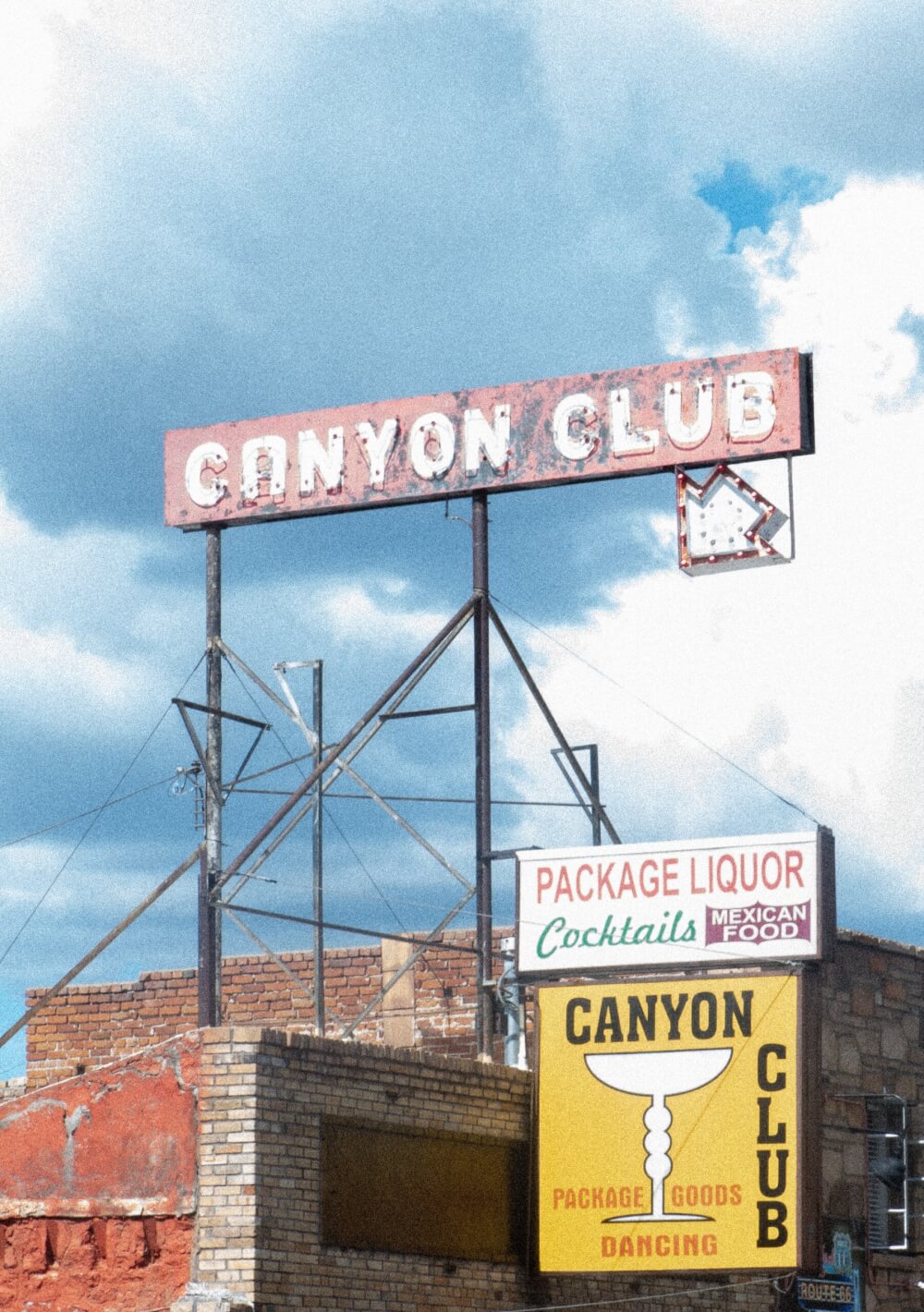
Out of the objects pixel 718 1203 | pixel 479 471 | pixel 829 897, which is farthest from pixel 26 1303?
pixel 479 471

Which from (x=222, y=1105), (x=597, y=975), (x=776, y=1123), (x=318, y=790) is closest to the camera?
(x=222, y=1105)

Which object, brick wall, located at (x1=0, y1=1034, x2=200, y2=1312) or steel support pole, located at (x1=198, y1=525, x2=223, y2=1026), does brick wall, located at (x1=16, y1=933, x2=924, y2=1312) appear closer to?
brick wall, located at (x1=0, y1=1034, x2=200, y2=1312)

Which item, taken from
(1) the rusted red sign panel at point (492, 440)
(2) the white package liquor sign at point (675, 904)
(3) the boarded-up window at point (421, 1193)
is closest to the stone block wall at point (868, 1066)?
(2) the white package liquor sign at point (675, 904)

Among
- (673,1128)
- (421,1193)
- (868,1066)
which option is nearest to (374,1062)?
(421,1193)

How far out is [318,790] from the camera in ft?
80.2

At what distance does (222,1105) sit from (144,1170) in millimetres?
892

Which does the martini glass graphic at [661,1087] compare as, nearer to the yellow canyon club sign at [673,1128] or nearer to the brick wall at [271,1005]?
the yellow canyon club sign at [673,1128]

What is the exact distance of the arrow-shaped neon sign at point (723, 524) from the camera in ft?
78.0

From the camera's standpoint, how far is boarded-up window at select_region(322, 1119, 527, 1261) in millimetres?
19453

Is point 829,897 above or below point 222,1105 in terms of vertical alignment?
above

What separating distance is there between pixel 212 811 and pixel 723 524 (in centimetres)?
602

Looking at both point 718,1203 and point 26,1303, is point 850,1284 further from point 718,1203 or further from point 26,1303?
point 26,1303

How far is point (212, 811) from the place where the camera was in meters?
24.5

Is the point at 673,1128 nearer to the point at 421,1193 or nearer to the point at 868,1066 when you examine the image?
the point at 421,1193
